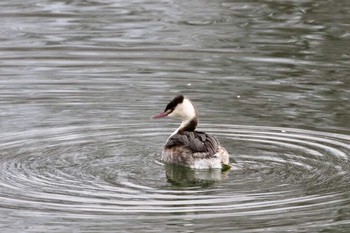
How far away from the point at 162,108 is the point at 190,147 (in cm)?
211

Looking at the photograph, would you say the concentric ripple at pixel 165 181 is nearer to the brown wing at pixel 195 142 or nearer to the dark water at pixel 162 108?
the dark water at pixel 162 108

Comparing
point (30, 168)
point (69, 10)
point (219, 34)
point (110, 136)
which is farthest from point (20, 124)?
point (69, 10)

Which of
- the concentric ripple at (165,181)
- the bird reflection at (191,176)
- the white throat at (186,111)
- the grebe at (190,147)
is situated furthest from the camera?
the white throat at (186,111)

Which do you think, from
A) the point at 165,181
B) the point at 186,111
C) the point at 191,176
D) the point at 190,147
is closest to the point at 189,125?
the point at 186,111

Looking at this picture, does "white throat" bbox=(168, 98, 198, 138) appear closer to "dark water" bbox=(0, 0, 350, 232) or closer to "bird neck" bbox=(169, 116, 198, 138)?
"bird neck" bbox=(169, 116, 198, 138)

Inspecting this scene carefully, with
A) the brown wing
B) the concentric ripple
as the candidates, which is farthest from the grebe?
the concentric ripple

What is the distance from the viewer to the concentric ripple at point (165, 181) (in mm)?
10031

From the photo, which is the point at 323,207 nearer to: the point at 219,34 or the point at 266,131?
the point at 266,131

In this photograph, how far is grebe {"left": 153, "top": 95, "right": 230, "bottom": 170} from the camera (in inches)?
460

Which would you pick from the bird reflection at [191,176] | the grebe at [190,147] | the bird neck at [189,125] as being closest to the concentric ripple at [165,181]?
the bird reflection at [191,176]

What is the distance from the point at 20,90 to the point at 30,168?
3716 mm

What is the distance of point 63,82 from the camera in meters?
15.5

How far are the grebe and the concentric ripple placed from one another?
0.39 ft

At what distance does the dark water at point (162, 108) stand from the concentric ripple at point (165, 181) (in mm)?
18
